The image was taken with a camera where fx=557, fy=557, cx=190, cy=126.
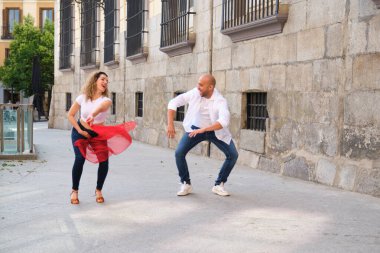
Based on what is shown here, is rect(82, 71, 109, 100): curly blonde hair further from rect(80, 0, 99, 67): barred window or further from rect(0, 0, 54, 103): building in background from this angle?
rect(0, 0, 54, 103): building in background

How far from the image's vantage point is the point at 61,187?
22.6 ft

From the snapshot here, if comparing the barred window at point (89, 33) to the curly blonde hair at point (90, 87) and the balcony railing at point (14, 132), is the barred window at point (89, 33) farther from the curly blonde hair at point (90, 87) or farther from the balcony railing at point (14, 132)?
the curly blonde hair at point (90, 87)

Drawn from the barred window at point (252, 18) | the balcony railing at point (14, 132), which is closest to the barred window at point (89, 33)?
the balcony railing at point (14, 132)

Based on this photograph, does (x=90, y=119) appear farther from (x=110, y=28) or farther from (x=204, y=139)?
(x=110, y=28)

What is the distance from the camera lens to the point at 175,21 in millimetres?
12914

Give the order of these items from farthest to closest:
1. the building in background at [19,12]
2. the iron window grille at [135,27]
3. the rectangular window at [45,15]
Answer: the rectangular window at [45,15]
the building in background at [19,12]
the iron window grille at [135,27]

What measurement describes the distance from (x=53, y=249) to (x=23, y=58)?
38.0 metres

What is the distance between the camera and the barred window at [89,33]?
20.6m

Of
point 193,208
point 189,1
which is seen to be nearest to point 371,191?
point 193,208

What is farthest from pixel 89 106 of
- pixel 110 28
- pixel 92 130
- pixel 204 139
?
pixel 110 28

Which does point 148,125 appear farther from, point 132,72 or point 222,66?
point 222,66

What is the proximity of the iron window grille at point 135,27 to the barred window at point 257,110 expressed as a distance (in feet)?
20.2

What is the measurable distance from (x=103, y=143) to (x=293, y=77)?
3.41 metres

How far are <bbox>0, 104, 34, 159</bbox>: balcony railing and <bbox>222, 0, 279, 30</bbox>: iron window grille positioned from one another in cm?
417
